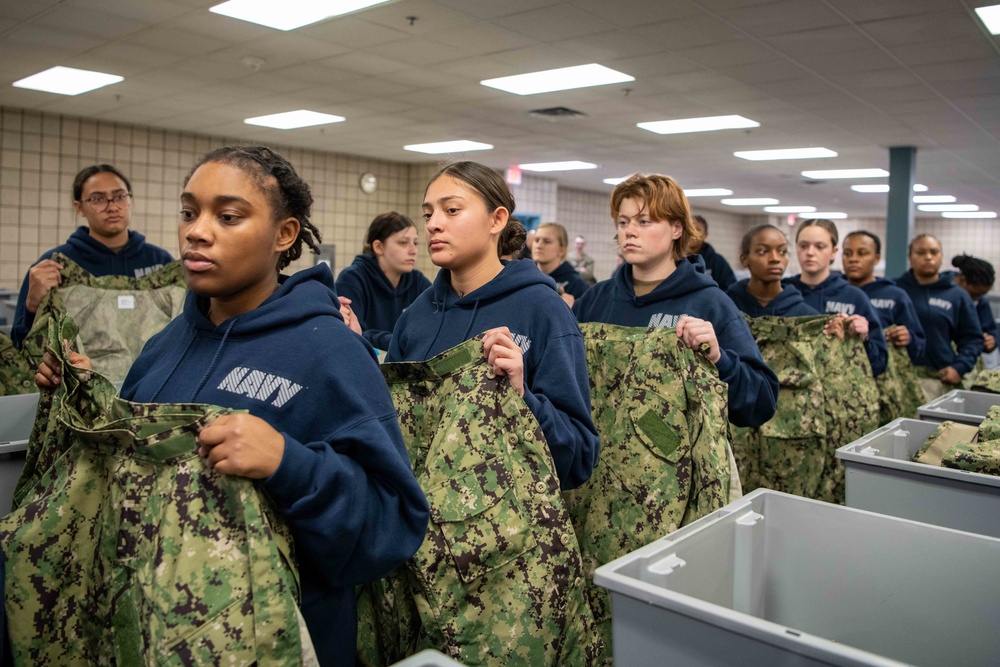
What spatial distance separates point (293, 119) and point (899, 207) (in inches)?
269

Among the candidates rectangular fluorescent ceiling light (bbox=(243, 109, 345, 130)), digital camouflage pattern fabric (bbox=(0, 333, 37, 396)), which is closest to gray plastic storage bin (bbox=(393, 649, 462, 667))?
digital camouflage pattern fabric (bbox=(0, 333, 37, 396))

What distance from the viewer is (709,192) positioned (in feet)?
45.4

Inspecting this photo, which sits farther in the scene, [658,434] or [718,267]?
[718,267]

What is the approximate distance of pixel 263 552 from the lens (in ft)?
3.22

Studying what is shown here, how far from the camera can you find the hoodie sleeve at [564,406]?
156 cm

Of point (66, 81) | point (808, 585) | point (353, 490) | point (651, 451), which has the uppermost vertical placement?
point (66, 81)

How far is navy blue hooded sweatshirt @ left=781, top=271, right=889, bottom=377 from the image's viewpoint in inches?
145

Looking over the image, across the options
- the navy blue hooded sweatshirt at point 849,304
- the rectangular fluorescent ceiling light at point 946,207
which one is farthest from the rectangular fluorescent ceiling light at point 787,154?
the rectangular fluorescent ceiling light at point 946,207

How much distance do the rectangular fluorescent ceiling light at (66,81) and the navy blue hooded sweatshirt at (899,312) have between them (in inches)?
237

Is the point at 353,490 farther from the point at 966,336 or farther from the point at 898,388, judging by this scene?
the point at 966,336

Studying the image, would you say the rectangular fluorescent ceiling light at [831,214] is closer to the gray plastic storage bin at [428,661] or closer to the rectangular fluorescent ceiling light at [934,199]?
the rectangular fluorescent ceiling light at [934,199]

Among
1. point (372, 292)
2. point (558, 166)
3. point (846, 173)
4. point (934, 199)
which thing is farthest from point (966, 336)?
point (934, 199)

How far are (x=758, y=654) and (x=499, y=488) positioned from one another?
0.56 m

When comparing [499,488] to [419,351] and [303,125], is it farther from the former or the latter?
[303,125]
